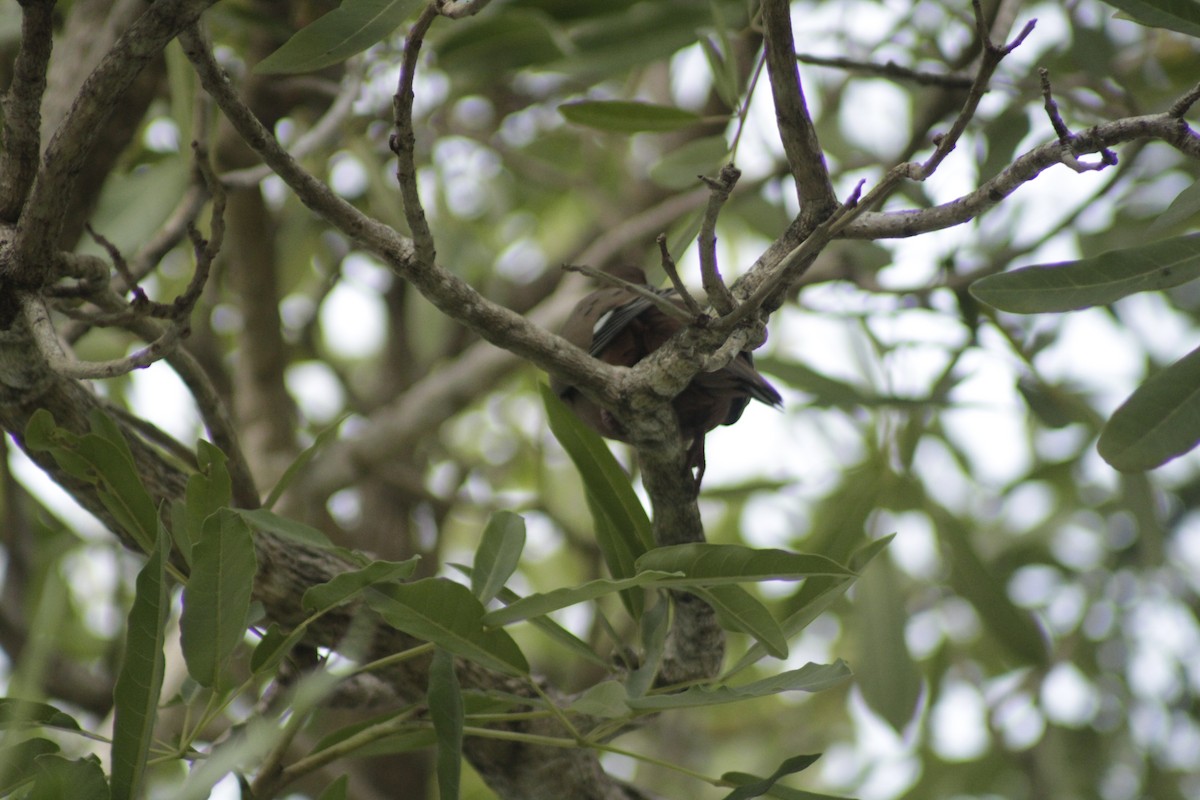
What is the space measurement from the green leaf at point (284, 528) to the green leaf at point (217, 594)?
12cm

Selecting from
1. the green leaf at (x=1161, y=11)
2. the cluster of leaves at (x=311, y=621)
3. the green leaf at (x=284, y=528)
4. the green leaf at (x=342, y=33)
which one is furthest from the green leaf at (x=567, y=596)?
the green leaf at (x=1161, y=11)

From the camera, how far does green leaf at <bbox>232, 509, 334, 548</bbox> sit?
1.21m

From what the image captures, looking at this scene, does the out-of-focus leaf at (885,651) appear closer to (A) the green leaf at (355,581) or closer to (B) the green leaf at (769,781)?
(B) the green leaf at (769,781)

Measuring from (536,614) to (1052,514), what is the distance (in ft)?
9.54

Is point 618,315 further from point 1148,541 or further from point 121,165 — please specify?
point 121,165

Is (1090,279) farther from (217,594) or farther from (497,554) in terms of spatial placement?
(217,594)

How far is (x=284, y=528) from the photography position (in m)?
1.23

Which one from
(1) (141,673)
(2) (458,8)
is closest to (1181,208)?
(2) (458,8)

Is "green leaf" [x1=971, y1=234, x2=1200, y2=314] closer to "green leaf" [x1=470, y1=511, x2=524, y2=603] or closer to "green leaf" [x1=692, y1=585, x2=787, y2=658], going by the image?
"green leaf" [x1=692, y1=585, x2=787, y2=658]

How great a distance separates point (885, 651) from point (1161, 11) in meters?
1.32

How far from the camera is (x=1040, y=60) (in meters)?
2.27

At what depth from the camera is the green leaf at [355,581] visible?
1.08 m

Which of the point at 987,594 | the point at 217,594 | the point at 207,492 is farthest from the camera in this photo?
the point at 987,594

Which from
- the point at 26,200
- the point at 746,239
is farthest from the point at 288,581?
the point at 746,239
